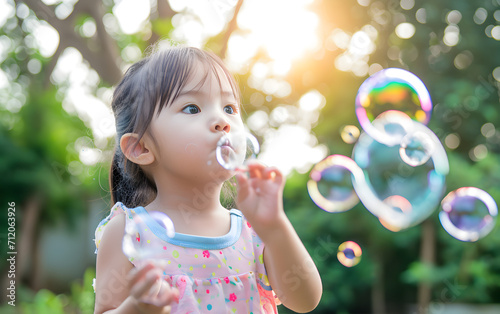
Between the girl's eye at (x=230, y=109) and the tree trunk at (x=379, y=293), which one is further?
the tree trunk at (x=379, y=293)

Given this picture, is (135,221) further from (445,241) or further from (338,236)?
(445,241)

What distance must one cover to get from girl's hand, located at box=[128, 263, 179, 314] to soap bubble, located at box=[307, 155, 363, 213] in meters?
1.18

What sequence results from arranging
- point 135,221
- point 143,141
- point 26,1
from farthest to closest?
point 26,1 < point 143,141 < point 135,221

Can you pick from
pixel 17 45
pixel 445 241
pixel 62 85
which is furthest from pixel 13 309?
pixel 445 241

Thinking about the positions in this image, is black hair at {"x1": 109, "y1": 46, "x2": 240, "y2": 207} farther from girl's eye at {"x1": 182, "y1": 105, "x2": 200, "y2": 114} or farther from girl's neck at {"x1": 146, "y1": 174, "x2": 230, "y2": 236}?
girl's neck at {"x1": 146, "y1": 174, "x2": 230, "y2": 236}

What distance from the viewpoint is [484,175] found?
5742mm

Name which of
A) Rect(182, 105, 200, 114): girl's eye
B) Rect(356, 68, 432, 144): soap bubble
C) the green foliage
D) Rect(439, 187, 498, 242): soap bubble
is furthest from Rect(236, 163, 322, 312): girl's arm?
the green foliage

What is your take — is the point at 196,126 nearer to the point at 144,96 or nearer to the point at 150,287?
the point at 144,96

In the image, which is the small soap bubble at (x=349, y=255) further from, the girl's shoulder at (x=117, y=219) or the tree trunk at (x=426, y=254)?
the tree trunk at (x=426, y=254)

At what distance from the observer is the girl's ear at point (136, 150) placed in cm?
138

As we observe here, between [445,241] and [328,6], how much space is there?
3.16 m

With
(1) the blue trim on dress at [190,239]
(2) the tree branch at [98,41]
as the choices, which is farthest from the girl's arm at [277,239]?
(2) the tree branch at [98,41]

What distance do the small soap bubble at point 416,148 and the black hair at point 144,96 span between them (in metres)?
0.95

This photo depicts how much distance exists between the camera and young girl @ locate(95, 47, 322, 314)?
123 centimetres
